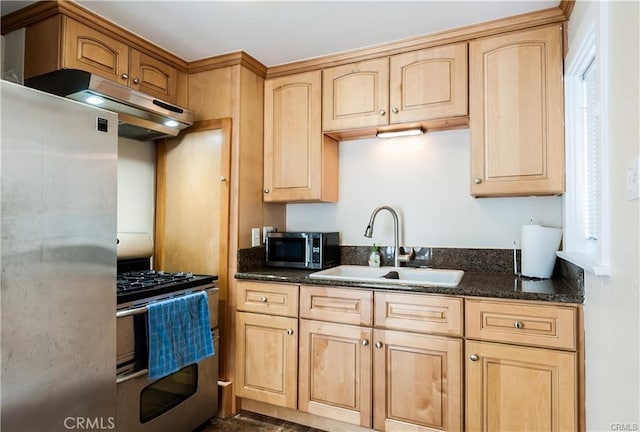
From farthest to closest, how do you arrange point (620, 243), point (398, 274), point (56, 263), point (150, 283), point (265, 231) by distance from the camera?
1. point (265, 231)
2. point (398, 274)
3. point (150, 283)
4. point (56, 263)
5. point (620, 243)

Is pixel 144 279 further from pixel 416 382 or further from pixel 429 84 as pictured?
pixel 429 84

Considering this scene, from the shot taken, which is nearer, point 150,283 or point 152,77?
point 150,283

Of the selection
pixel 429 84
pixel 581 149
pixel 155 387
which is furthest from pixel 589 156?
pixel 155 387

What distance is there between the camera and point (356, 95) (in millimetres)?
2459

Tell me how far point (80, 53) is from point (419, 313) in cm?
219

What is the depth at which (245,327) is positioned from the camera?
237 centimetres

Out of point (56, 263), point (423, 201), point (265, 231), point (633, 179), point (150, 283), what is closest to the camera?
point (633, 179)

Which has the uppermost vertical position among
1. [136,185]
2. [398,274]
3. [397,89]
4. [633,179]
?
[397,89]

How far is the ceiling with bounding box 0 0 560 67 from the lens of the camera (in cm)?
193

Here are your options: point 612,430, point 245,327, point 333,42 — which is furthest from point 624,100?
point 245,327

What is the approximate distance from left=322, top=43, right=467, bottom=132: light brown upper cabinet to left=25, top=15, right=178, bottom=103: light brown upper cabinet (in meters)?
1.18

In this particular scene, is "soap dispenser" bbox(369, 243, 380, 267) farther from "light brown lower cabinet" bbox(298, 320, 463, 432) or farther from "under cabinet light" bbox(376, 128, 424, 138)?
"under cabinet light" bbox(376, 128, 424, 138)

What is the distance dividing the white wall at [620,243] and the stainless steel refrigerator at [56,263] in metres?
1.83

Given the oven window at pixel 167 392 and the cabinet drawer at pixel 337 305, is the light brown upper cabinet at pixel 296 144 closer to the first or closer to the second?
the cabinet drawer at pixel 337 305
